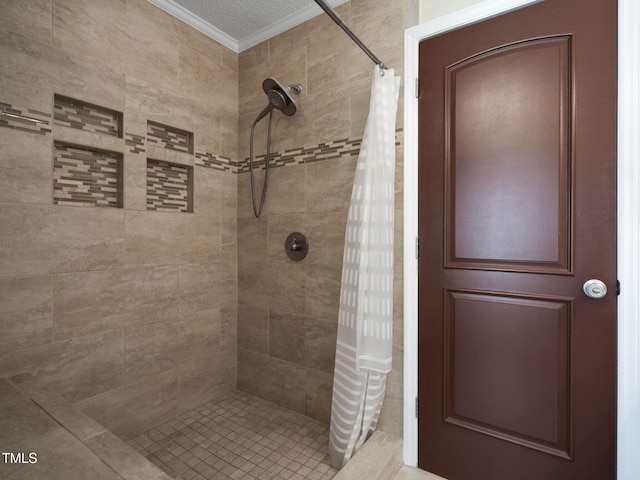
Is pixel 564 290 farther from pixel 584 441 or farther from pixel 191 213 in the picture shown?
pixel 191 213

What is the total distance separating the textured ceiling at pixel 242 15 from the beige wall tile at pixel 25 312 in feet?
5.08

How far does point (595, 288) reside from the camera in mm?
1102

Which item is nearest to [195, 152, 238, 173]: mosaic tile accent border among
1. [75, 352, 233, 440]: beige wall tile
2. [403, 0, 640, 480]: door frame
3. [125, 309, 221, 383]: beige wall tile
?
[125, 309, 221, 383]: beige wall tile

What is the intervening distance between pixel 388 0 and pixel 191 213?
1.53 meters

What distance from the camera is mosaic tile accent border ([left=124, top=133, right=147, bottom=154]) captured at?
1.59 m

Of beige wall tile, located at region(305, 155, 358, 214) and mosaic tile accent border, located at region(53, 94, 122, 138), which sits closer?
mosaic tile accent border, located at region(53, 94, 122, 138)

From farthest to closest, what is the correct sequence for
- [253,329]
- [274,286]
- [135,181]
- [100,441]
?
1. [253,329]
2. [274,286]
3. [135,181]
4. [100,441]

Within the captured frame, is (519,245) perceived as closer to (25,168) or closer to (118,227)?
(118,227)

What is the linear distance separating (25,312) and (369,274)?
145cm

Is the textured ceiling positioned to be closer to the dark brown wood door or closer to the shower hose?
the shower hose

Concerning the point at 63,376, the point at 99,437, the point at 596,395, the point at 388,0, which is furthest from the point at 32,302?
the point at 596,395

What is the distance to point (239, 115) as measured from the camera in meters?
2.14

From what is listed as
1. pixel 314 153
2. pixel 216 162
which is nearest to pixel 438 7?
pixel 314 153

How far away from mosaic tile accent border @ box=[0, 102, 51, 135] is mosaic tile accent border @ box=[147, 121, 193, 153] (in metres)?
0.44
